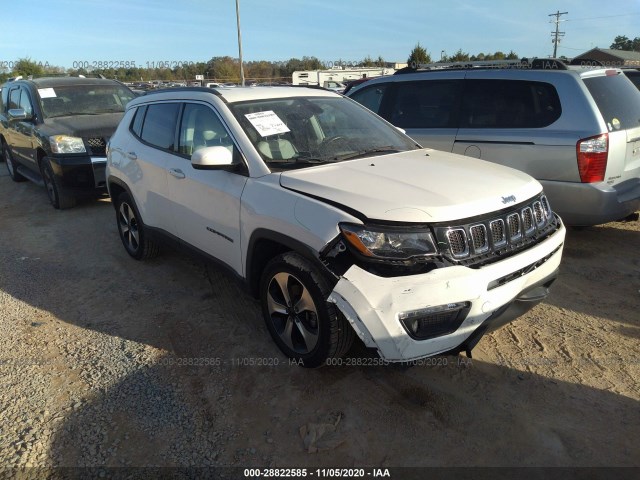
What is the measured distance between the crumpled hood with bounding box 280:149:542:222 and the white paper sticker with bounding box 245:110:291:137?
491 millimetres

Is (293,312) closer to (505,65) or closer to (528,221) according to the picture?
(528,221)

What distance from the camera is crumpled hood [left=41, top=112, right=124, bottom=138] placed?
23.4 ft

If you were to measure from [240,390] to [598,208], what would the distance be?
356 centimetres

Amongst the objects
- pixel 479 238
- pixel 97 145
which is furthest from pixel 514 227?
pixel 97 145

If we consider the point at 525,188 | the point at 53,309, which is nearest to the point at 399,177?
the point at 525,188

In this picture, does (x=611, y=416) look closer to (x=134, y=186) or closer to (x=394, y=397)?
(x=394, y=397)

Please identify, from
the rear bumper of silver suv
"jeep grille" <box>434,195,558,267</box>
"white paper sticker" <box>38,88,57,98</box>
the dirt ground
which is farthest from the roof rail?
"white paper sticker" <box>38,88,57,98</box>

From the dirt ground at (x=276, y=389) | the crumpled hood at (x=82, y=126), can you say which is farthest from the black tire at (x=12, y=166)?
the dirt ground at (x=276, y=389)

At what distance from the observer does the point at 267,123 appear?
347 cm

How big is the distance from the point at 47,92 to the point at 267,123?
245 inches

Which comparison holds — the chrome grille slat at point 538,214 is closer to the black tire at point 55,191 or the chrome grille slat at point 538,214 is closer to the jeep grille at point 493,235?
the jeep grille at point 493,235

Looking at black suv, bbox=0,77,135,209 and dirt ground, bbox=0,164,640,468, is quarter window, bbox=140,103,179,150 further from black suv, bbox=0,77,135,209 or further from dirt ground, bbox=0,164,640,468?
black suv, bbox=0,77,135,209

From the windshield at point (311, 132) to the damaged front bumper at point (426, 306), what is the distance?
1179 mm

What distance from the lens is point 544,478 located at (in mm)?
2279
